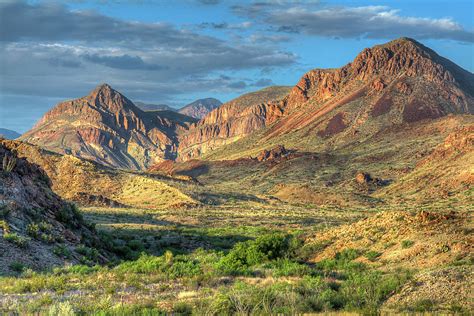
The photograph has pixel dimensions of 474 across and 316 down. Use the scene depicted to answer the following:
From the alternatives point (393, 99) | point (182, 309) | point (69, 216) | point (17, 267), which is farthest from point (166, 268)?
point (393, 99)

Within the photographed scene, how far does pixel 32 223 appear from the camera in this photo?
24.6 metres

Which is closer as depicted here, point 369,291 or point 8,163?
point 369,291

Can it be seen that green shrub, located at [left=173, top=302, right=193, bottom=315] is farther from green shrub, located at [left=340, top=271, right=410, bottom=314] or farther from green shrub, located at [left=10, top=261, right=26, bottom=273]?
green shrub, located at [left=10, top=261, right=26, bottom=273]

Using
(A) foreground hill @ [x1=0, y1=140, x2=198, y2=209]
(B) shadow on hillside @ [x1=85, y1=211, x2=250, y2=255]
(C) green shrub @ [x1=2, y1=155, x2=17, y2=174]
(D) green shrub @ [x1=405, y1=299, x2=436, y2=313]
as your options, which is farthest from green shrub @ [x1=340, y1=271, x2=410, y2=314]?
(A) foreground hill @ [x1=0, y1=140, x2=198, y2=209]

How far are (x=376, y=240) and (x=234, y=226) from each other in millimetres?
22554

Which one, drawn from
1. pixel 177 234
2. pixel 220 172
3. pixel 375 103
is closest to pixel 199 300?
pixel 177 234

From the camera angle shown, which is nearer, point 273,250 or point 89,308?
point 89,308

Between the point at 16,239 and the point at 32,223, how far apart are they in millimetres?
3116

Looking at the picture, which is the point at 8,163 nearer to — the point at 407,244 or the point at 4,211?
the point at 4,211

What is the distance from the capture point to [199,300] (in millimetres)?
13078

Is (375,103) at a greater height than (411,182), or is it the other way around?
(375,103)

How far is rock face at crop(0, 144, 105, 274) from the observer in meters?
21.1

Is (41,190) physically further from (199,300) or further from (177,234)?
(199,300)

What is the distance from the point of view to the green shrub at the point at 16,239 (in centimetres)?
2136
